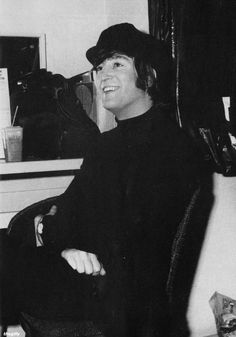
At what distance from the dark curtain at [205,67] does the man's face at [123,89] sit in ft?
0.56

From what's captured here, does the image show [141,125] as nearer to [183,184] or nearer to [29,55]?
[183,184]

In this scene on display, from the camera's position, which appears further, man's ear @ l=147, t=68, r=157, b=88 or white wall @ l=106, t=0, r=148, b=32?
white wall @ l=106, t=0, r=148, b=32

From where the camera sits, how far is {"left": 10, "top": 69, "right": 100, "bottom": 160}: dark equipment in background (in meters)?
1.67

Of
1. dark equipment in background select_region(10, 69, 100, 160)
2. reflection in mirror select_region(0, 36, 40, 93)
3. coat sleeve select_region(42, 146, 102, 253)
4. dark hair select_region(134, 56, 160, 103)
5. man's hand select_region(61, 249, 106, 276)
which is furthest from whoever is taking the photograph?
reflection in mirror select_region(0, 36, 40, 93)

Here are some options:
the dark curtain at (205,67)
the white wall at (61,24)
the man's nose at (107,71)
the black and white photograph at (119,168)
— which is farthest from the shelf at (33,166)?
the white wall at (61,24)

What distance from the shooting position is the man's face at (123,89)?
4.90 feet

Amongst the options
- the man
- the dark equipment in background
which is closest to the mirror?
the dark equipment in background

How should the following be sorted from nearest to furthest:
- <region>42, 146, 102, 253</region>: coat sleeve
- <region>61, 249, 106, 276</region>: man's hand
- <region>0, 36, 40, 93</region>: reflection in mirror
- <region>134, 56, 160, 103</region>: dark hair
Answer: <region>61, 249, 106, 276</region>: man's hand < <region>42, 146, 102, 253</region>: coat sleeve < <region>134, 56, 160, 103</region>: dark hair < <region>0, 36, 40, 93</region>: reflection in mirror

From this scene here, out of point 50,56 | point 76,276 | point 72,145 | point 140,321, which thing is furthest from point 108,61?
point 140,321

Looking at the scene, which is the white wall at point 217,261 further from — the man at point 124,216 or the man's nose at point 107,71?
the man's nose at point 107,71

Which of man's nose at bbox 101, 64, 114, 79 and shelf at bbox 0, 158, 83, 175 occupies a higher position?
man's nose at bbox 101, 64, 114, 79

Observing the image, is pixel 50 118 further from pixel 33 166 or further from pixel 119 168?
pixel 119 168

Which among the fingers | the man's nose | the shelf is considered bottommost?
the fingers

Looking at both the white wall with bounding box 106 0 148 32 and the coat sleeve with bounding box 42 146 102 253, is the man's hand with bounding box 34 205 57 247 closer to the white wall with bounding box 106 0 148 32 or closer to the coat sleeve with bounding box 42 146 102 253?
the coat sleeve with bounding box 42 146 102 253
